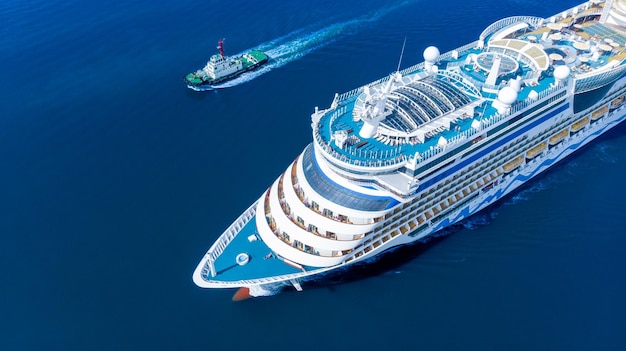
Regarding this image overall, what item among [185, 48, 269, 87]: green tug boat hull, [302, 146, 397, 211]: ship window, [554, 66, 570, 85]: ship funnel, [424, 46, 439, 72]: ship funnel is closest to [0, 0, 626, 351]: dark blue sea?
[185, 48, 269, 87]: green tug boat hull

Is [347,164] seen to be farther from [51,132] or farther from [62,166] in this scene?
[51,132]

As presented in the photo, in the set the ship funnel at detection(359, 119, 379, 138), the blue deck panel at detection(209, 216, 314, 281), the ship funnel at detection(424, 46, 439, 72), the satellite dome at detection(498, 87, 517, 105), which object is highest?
the ship funnel at detection(424, 46, 439, 72)

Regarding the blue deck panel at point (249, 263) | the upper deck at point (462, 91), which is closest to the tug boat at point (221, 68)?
the upper deck at point (462, 91)

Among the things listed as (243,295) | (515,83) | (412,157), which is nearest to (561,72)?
(515,83)

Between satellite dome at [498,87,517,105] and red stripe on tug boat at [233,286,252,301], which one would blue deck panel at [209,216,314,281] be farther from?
satellite dome at [498,87,517,105]

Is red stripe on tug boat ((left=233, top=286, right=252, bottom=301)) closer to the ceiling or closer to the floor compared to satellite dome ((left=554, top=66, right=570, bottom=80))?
closer to the floor

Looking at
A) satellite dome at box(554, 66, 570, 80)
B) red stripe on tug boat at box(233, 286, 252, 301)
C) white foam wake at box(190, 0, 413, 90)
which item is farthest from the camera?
white foam wake at box(190, 0, 413, 90)

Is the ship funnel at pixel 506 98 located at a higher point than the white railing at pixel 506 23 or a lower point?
lower

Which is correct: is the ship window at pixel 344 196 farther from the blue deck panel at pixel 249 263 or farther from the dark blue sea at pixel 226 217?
the dark blue sea at pixel 226 217
